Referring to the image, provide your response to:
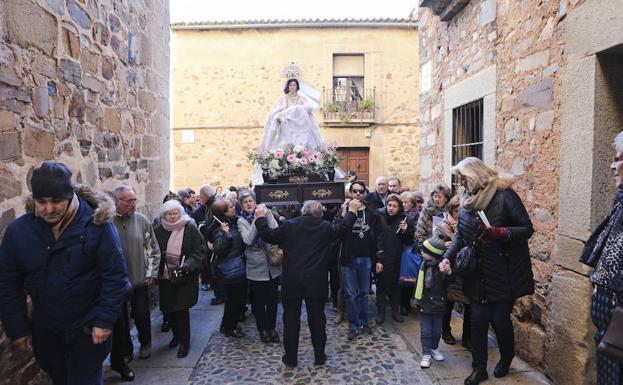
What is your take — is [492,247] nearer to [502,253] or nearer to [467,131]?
[502,253]

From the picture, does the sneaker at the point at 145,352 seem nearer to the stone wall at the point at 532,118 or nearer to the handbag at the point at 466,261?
the handbag at the point at 466,261

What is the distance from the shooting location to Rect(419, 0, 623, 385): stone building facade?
10.8 feet

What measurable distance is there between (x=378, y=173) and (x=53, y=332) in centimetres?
1383

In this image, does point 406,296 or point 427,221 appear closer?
point 427,221

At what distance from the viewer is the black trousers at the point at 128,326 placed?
3855 millimetres

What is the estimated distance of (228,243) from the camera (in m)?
4.67

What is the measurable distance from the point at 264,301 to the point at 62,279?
247 cm

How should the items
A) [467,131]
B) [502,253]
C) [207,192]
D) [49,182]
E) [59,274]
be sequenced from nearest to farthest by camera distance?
1. [49,182]
2. [59,274]
3. [502,253]
4. [467,131]
5. [207,192]

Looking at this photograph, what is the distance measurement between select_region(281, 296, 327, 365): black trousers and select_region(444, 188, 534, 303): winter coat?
1.41 m

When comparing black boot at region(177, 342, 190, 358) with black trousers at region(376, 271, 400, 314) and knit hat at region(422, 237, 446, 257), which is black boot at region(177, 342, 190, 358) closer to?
black trousers at region(376, 271, 400, 314)

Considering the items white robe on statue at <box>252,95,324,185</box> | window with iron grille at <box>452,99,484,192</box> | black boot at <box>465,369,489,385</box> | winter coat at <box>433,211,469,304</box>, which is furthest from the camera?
white robe on statue at <box>252,95,324,185</box>

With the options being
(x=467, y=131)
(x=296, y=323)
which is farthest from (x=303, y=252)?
(x=467, y=131)

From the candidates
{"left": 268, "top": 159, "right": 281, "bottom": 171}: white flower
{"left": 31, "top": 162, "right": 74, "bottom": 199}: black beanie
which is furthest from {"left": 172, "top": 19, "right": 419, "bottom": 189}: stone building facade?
{"left": 31, "top": 162, "right": 74, "bottom": 199}: black beanie

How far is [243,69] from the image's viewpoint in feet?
51.0
